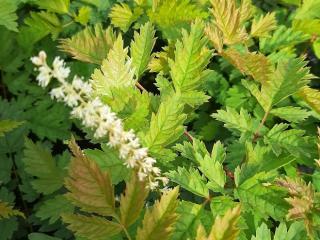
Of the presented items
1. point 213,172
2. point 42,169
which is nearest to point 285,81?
point 213,172

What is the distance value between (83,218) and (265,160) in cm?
76

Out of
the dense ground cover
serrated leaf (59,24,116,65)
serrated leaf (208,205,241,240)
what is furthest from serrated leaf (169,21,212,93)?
serrated leaf (208,205,241,240)

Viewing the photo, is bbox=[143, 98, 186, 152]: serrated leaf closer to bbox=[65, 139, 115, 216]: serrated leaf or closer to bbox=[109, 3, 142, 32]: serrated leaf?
bbox=[65, 139, 115, 216]: serrated leaf

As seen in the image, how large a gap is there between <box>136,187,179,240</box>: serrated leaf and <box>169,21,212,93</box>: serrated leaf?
0.56 meters

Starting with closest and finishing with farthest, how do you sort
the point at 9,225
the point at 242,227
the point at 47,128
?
the point at 242,227
the point at 9,225
the point at 47,128

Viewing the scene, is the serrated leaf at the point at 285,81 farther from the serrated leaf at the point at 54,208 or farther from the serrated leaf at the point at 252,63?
the serrated leaf at the point at 54,208

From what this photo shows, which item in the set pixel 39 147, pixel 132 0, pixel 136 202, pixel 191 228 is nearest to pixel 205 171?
pixel 191 228

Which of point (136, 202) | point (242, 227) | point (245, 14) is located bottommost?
point (242, 227)

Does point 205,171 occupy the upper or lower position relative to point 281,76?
lower

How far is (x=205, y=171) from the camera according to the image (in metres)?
1.68

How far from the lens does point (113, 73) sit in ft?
5.66

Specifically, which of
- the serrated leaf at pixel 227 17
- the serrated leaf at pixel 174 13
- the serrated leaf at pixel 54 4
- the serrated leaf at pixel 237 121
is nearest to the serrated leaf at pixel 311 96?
the serrated leaf at pixel 237 121

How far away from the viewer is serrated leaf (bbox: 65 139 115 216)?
4.35ft

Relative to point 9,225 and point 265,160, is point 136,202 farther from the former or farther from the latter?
point 9,225
